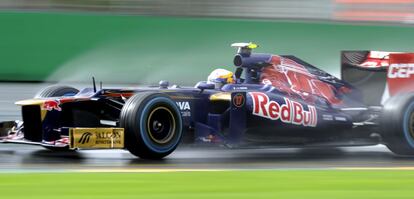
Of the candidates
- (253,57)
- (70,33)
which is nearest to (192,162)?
(253,57)

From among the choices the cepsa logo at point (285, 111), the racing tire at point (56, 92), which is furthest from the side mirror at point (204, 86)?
the racing tire at point (56, 92)

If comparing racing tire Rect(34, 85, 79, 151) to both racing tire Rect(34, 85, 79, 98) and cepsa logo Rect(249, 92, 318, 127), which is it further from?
cepsa logo Rect(249, 92, 318, 127)

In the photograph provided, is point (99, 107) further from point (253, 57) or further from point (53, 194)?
point (53, 194)

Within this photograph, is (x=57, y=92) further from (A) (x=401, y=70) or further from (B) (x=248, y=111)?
(A) (x=401, y=70)

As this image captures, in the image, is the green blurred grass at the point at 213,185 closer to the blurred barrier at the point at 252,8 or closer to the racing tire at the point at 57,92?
the racing tire at the point at 57,92

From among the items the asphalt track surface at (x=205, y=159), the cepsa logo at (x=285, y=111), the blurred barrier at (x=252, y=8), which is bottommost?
the asphalt track surface at (x=205, y=159)

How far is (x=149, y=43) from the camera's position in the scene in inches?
677

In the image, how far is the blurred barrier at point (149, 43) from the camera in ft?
54.0

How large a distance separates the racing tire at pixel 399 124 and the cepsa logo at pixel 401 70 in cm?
49

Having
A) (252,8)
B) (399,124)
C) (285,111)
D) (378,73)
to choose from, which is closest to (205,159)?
(285,111)

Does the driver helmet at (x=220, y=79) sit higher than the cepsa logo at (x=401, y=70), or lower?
lower

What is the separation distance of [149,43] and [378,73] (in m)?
7.41

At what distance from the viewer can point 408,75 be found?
10.3 metres

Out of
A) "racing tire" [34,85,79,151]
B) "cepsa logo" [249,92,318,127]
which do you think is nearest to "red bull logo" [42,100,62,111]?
"racing tire" [34,85,79,151]
